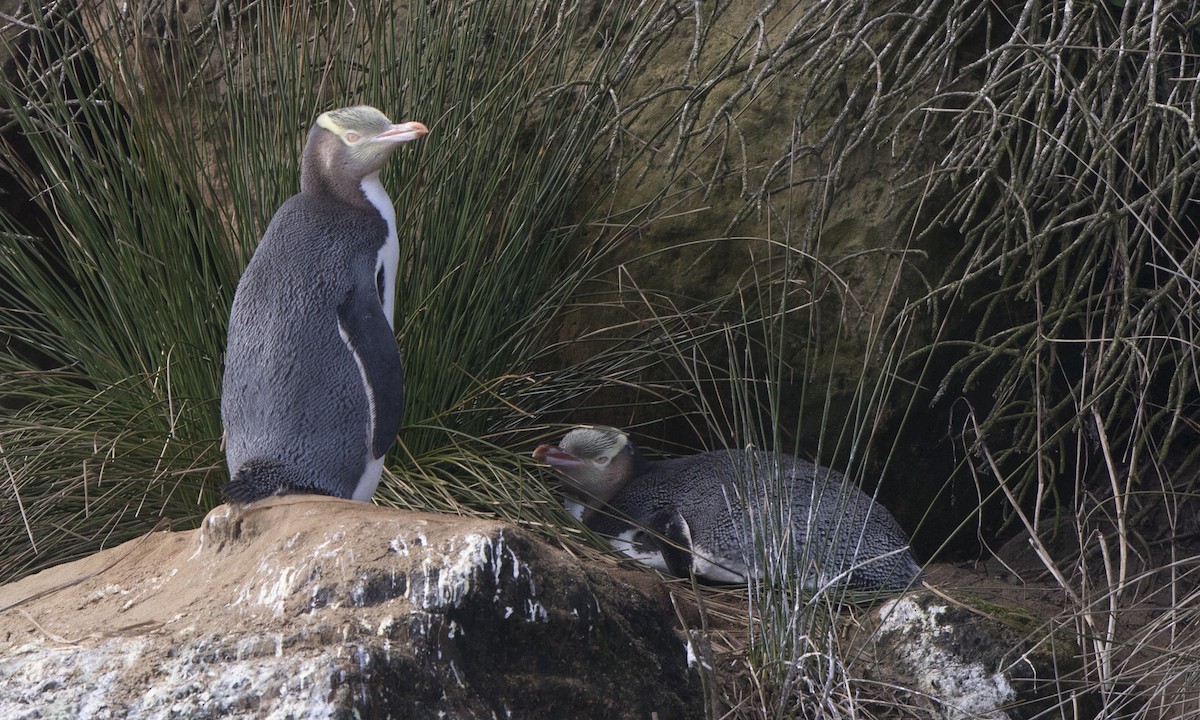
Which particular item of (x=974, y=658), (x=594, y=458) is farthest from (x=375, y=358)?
(x=974, y=658)

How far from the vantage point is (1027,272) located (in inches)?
131

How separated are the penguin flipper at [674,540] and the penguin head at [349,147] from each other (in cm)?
123

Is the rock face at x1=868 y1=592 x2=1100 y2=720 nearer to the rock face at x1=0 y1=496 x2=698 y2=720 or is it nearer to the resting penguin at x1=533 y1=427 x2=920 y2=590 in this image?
the resting penguin at x1=533 y1=427 x2=920 y2=590

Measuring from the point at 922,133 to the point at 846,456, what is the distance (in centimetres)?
103

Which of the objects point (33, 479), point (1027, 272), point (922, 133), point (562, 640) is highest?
point (922, 133)

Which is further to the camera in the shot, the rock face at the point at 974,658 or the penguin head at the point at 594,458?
the penguin head at the point at 594,458

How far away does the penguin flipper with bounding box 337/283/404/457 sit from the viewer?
2660mm

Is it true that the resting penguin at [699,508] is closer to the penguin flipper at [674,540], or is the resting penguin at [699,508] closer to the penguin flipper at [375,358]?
the penguin flipper at [674,540]

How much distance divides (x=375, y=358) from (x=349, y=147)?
0.49m

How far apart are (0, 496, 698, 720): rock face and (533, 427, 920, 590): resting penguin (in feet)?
2.65

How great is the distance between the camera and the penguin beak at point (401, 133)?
2.73 metres

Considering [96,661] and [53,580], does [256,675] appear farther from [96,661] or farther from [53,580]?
[53,580]

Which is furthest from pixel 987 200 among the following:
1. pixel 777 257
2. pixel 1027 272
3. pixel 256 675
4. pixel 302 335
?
pixel 256 675

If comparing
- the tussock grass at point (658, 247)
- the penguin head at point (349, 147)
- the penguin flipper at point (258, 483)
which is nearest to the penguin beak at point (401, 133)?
the penguin head at point (349, 147)
